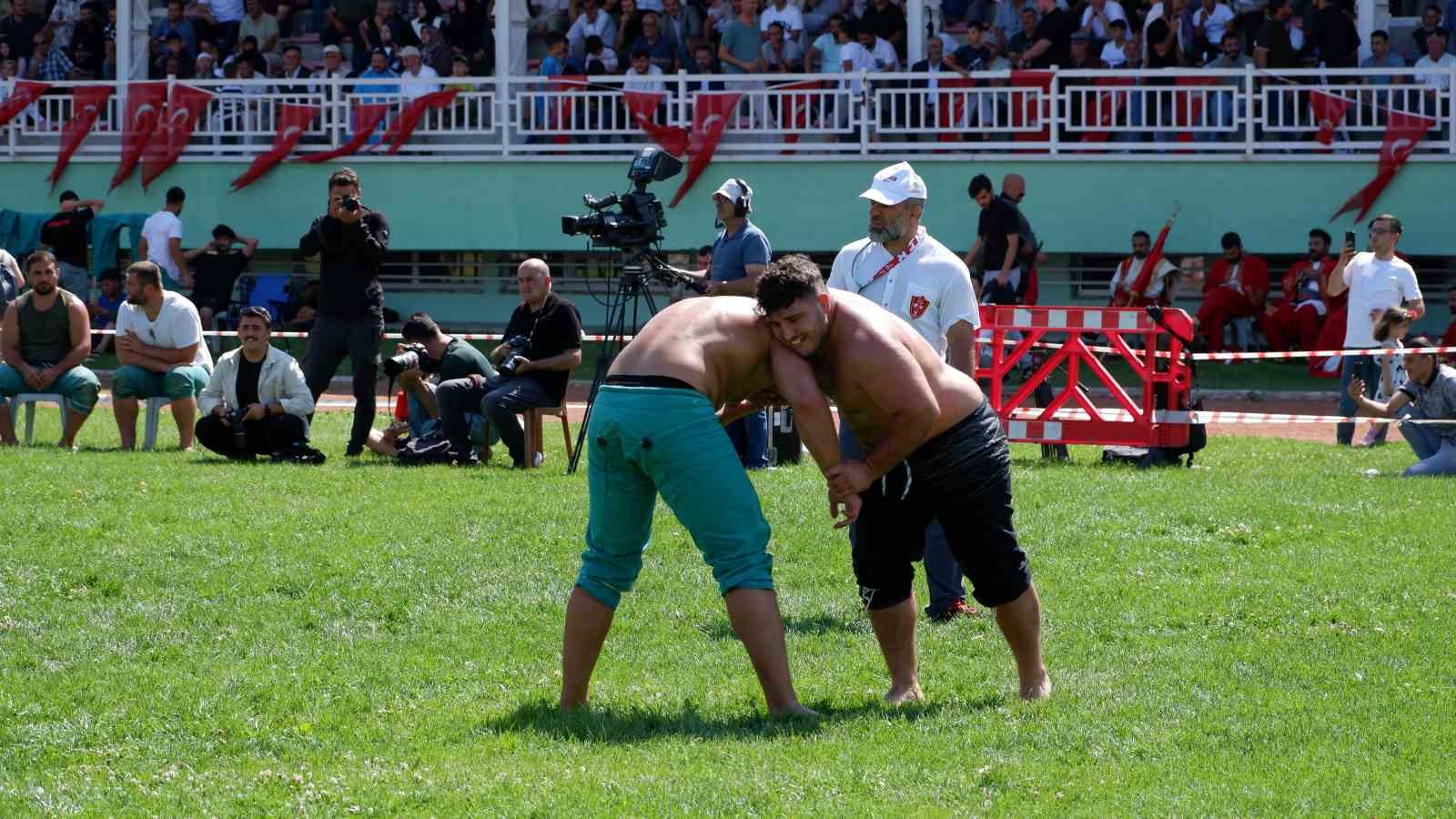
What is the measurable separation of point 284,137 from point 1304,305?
39.4 feet

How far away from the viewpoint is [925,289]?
740 cm

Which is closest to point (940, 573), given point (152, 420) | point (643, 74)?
point (152, 420)

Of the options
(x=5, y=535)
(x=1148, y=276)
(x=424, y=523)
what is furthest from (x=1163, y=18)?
(x=5, y=535)

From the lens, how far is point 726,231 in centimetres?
1190

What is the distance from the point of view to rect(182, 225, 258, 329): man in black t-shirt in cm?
2183

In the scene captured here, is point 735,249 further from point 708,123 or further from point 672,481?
point 708,123

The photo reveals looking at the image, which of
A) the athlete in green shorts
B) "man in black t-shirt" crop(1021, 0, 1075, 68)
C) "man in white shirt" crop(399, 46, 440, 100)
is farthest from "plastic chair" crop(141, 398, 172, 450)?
"man in black t-shirt" crop(1021, 0, 1075, 68)

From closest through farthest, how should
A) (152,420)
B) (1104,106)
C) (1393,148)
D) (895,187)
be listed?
(895,187), (152,420), (1393,148), (1104,106)

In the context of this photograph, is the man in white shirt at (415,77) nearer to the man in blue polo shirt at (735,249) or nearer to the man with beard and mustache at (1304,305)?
the man with beard and mustache at (1304,305)

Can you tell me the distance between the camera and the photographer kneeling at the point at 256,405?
12938 millimetres

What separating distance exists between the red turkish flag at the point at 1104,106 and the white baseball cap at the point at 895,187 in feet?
44.7

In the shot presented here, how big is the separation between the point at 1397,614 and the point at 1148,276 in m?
12.5

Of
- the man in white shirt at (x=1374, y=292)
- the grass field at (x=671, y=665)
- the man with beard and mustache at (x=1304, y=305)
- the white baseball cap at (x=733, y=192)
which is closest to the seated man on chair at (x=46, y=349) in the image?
the grass field at (x=671, y=665)

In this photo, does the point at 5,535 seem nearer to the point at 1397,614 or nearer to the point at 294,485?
the point at 294,485
